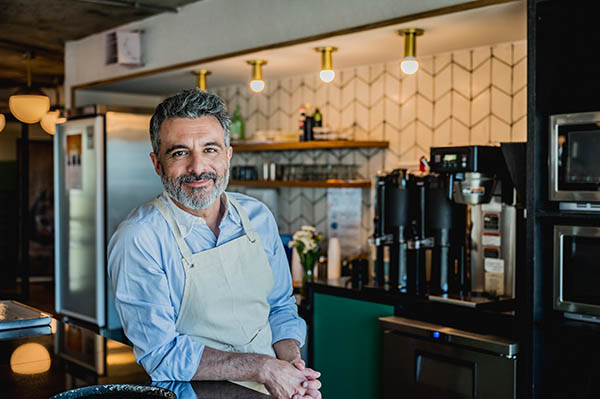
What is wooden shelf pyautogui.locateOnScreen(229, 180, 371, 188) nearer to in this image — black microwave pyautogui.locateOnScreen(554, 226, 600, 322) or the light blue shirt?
black microwave pyautogui.locateOnScreen(554, 226, 600, 322)

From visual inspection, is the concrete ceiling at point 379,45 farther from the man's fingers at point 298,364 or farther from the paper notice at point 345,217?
the man's fingers at point 298,364

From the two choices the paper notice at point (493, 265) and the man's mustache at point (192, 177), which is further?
the paper notice at point (493, 265)

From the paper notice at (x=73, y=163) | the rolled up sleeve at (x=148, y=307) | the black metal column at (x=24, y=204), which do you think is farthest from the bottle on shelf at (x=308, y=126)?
the black metal column at (x=24, y=204)

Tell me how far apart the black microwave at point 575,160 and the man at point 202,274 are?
3.96ft

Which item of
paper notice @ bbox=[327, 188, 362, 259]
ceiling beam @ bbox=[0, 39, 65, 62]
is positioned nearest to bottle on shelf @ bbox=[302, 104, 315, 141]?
paper notice @ bbox=[327, 188, 362, 259]

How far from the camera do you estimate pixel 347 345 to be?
375cm

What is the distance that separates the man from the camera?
5.91 feet

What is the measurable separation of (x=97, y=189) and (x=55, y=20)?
1.37m

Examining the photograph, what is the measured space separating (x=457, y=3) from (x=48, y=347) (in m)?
2.16

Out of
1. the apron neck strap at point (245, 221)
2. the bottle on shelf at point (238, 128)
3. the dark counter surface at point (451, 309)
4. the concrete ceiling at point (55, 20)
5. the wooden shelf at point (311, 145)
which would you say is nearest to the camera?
the apron neck strap at point (245, 221)

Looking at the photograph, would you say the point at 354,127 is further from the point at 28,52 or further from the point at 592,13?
the point at 28,52

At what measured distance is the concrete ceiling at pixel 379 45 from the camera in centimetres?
316

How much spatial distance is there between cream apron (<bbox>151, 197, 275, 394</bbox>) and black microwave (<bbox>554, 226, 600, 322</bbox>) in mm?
1249

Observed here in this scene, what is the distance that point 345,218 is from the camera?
4676mm
